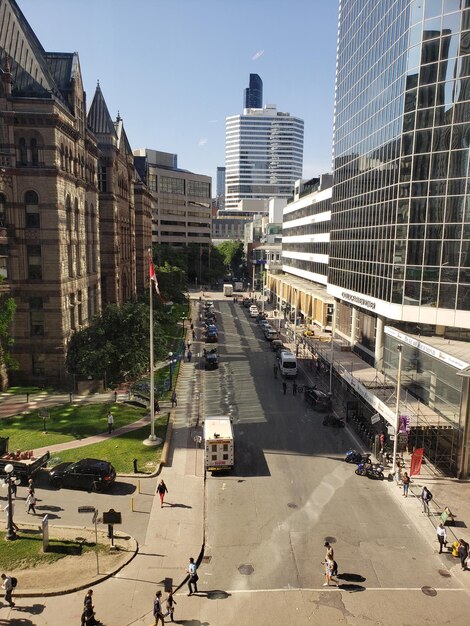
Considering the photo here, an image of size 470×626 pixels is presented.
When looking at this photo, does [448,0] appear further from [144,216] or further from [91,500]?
[144,216]

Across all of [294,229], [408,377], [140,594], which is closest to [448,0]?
[408,377]

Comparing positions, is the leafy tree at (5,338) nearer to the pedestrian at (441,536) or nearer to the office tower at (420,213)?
the office tower at (420,213)

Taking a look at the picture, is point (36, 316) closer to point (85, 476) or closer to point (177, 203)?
point (85, 476)

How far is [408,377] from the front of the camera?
3819 cm

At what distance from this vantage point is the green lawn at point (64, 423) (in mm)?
32688

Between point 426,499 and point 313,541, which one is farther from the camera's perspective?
point 426,499

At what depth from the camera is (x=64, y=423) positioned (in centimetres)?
3584

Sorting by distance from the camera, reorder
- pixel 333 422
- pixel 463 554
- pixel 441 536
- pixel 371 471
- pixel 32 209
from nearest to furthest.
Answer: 1. pixel 463 554
2. pixel 441 536
3. pixel 371 471
4. pixel 333 422
5. pixel 32 209

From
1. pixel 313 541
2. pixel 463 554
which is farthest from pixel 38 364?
pixel 463 554

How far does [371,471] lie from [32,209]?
34313 millimetres

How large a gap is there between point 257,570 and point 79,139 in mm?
43510

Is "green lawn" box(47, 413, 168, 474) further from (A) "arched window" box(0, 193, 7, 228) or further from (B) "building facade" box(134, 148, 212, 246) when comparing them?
(B) "building facade" box(134, 148, 212, 246)

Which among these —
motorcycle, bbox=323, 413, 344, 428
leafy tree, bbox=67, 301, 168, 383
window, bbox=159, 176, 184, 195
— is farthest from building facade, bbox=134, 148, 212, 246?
motorcycle, bbox=323, 413, 344, 428

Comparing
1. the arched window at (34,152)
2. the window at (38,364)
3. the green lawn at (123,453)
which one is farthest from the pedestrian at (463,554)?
the arched window at (34,152)
